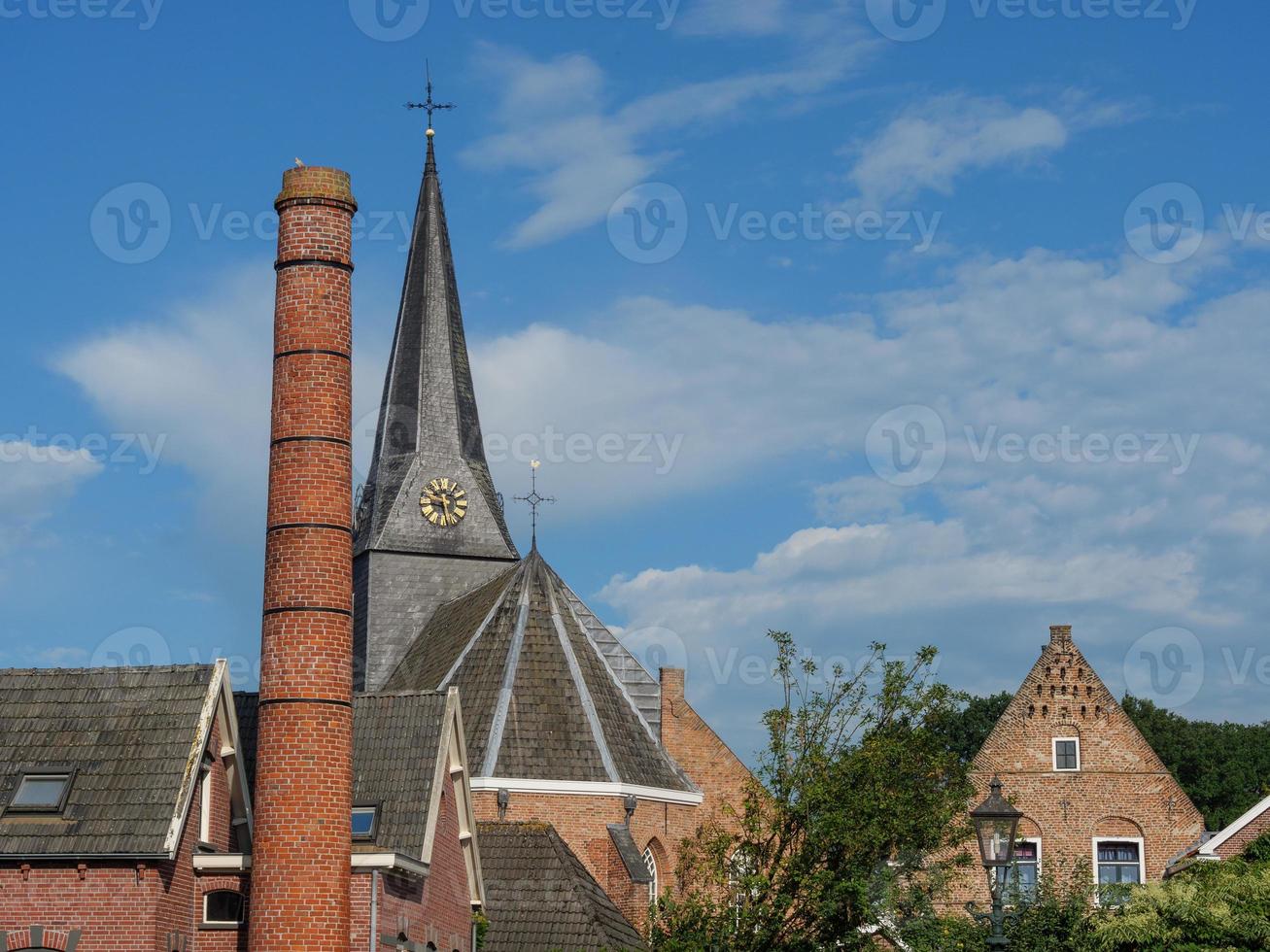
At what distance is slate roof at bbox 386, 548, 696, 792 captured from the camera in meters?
35.3

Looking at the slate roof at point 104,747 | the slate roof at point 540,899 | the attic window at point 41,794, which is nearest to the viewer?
the slate roof at point 104,747

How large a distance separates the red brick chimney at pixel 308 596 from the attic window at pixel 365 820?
195 cm

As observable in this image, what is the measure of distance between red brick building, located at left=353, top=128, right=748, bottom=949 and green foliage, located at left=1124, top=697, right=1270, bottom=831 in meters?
30.2

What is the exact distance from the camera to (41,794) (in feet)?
77.3

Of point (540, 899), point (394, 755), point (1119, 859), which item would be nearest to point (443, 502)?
point (540, 899)

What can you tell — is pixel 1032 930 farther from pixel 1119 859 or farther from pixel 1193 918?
pixel 1119 859

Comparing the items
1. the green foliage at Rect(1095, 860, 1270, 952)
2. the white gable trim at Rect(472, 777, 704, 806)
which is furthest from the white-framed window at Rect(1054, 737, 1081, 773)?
the green foliage at Rect(1095, 860, 1270, 952)

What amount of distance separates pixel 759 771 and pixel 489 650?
789cm

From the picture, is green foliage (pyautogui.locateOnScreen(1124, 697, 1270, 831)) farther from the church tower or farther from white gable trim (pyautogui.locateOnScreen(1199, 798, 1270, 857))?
the church tower

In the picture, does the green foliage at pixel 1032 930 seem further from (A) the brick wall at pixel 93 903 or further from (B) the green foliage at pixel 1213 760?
(B) the green foliage at pixel 1213 760

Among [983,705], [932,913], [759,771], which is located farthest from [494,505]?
[983,705]

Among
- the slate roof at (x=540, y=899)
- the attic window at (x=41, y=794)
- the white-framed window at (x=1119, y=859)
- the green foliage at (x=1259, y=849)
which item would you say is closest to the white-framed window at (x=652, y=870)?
the slate roof at (x=540, y=899)

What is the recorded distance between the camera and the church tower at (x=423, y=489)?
148ft

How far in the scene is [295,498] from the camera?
2411cm
